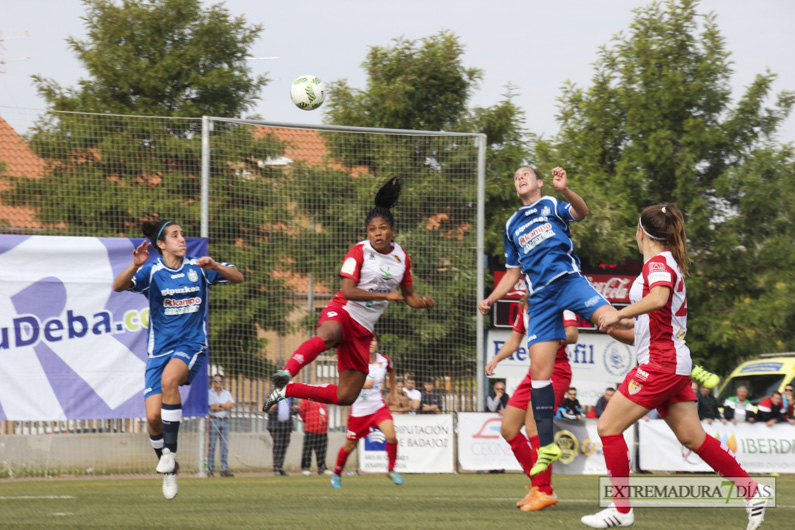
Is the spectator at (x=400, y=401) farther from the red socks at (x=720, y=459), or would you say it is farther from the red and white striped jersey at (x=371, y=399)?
the red socks at (x=720, y=459)

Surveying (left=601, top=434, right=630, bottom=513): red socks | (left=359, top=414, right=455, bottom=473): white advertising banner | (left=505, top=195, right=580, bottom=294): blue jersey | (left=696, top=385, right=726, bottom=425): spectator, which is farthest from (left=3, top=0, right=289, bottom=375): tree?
(left=601, top=434, right=630, bottom=513): red socks

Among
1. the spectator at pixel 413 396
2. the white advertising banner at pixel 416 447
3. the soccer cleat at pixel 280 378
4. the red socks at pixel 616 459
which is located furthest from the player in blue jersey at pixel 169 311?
the spectator at pixel 413 396

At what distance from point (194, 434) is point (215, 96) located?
937 centimetres

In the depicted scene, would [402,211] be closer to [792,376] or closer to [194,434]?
[194,434]

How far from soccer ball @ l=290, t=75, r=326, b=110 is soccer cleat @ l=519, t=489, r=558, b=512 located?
26.6ft

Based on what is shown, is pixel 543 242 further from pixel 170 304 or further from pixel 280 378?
pixel 170 304

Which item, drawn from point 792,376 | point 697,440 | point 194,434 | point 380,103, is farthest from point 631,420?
point 380,103

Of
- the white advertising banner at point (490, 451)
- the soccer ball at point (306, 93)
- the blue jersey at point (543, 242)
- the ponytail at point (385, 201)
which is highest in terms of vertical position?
the soccer ball at point (306, 93)

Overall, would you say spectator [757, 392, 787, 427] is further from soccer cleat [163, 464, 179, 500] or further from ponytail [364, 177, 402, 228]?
soccer cleat [163, 464, 179, 500]

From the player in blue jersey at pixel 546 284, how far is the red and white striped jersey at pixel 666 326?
3.32 feet

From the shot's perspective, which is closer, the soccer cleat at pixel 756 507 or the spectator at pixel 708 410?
the soccer cleat at pixel 756 507

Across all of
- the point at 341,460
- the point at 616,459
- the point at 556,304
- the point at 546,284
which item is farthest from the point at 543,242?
the point at 341,460

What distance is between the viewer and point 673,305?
542cm

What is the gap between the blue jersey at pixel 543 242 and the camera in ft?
22.5
